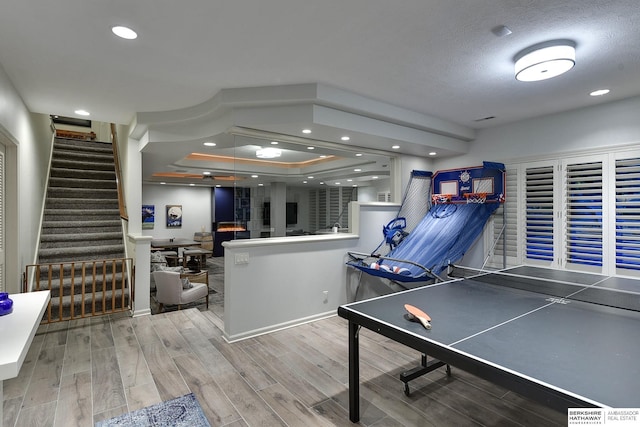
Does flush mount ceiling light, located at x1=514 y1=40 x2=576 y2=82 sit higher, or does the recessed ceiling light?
the recessed ceiling light

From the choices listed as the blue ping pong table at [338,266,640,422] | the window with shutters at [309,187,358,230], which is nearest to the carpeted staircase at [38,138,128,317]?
the window with shutters at [309,187,358,230]

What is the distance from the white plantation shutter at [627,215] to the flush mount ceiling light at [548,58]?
6.50 feet

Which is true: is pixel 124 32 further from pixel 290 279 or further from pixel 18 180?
pixel 290 279

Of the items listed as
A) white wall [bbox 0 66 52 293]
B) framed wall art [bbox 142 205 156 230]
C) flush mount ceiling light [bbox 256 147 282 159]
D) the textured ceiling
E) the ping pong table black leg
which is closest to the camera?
the textured ceiling

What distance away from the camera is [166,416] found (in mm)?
2262

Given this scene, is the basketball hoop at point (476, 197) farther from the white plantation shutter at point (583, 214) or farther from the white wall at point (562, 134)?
the white plantation shutter at point (583, 214)

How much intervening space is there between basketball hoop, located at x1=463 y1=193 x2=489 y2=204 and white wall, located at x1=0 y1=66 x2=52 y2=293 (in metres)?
5.39

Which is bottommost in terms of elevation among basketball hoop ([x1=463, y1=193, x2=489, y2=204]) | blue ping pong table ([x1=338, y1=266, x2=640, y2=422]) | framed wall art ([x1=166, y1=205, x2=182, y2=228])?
blue ping pong table ([x1=338, y1=266, x2=640, y2=422])

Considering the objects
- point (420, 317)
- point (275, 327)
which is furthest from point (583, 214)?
point (275, 327)

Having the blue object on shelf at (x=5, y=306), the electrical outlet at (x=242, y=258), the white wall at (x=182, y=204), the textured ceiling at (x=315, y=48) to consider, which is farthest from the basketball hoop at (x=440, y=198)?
the white wall at (x=182, y=204)

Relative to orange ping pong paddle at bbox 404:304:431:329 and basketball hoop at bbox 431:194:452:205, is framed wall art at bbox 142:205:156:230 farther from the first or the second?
orange ping pong paddle at bbox 404:304:431:329

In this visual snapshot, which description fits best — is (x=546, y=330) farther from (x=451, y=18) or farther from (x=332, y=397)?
(x=451, y=18)

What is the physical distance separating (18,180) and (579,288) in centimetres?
562

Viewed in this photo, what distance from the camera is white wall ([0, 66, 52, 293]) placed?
122 inches
